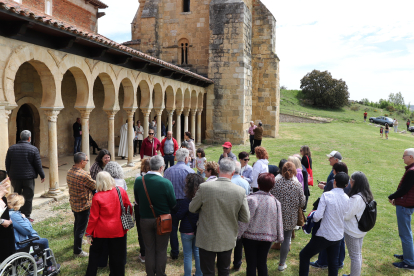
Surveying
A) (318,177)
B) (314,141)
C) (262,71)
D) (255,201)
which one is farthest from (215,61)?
(255,201)

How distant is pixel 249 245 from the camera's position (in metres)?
3.81

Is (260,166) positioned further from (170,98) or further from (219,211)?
(170,98)

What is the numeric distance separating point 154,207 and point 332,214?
2.20 m

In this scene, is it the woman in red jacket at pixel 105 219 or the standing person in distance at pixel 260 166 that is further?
the standing person in distance at pixel 260 166

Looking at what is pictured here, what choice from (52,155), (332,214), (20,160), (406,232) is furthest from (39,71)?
(406,232)

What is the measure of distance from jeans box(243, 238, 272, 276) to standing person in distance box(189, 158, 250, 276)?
0.39 m

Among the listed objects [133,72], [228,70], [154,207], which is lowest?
[154,207]

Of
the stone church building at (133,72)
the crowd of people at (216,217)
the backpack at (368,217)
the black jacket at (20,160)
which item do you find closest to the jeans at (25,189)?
the black jacket at (20,160)

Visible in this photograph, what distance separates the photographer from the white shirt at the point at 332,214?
12.5 ft

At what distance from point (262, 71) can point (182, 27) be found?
6984 mm

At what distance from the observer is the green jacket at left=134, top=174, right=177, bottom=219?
12.5 feet

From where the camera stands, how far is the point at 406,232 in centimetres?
472

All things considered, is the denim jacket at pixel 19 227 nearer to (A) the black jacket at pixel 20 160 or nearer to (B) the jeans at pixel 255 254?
(A) the black jacket at pixel 20 160

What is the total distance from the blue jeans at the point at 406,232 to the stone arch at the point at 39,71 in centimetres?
748
